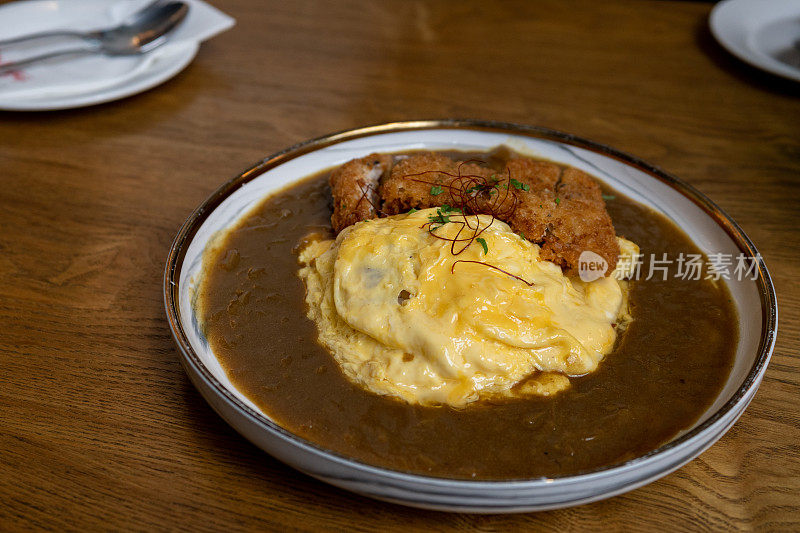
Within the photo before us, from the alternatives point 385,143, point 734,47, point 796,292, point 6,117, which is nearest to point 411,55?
point 385,143

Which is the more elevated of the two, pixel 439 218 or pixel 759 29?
pixel 759 29

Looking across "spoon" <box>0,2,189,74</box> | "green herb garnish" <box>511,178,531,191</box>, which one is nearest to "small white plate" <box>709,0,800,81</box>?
"green herb garnish" <box>511,178,531,191</box>

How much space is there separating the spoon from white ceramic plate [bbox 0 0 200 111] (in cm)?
5

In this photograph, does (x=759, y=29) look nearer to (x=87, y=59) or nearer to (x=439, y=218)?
(x=439, y=218)

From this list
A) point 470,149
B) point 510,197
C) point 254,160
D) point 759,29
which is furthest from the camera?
point 759,29

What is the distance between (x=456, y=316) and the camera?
1.67m

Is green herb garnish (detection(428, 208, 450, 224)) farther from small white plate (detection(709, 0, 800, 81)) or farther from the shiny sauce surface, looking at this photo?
small white plate (detection(709, 0, 800, 81))

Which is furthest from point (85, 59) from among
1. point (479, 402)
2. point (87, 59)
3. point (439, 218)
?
point (479, 402)

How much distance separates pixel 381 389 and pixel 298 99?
1948 mm

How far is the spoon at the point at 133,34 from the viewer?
125 inches

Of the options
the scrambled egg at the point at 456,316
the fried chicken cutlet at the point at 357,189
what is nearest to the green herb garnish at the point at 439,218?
the scrambled egg at the point at 456,316

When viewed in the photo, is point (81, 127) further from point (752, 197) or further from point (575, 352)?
point (752, 197)

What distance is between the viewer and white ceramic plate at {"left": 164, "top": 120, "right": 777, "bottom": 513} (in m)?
1.28

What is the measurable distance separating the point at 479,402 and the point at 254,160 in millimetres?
1591
